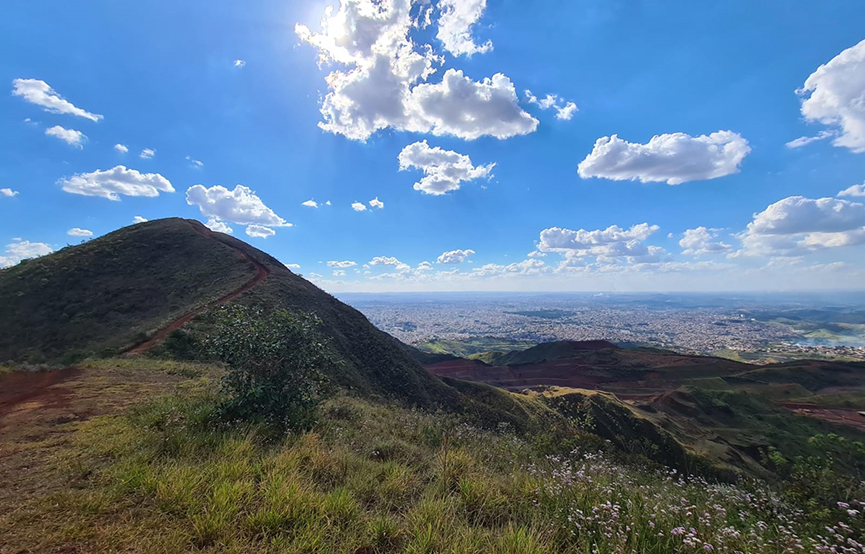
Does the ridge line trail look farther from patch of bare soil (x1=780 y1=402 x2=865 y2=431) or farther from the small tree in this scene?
patch of bare soil (x1=780 y1=402 x2=865 y2=431)

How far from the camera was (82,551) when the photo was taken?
2.68 m

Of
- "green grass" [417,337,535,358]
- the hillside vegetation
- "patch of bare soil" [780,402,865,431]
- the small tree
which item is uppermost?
the small tree

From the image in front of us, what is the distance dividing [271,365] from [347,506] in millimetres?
3649

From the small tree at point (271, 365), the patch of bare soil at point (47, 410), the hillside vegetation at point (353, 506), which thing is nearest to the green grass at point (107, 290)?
the patch of bare soil at point (47, 410)

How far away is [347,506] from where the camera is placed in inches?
138

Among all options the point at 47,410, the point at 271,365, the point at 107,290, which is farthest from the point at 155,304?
the point at 271,365

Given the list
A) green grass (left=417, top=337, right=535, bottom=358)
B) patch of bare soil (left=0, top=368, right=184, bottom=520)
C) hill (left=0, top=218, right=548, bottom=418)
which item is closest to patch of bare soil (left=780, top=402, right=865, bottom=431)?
hill (left=0, top=218, right=548, bottom=418)

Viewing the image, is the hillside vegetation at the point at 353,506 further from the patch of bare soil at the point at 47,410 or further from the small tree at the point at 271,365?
the small tree at the point at 271,365

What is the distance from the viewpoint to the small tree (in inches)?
239

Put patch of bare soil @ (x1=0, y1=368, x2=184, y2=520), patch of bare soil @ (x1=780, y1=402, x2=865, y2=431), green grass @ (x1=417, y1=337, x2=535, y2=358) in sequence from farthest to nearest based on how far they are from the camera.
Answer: green grass @ (x1=417, y1=337, x2=535, y2=358), patch of bare soil @ (x1=780, y1=402, x2=865, y2=431), patch of bare soil @ (x1=0, y1=368, x2=184, y2=520)

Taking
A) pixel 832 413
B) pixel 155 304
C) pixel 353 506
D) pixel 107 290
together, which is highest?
pixel 107 290

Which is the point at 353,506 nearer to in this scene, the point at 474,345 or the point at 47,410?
the point at 47,410

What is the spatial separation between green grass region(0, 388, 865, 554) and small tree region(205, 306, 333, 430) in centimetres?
64

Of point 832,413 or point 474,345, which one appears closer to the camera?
point 832,413
